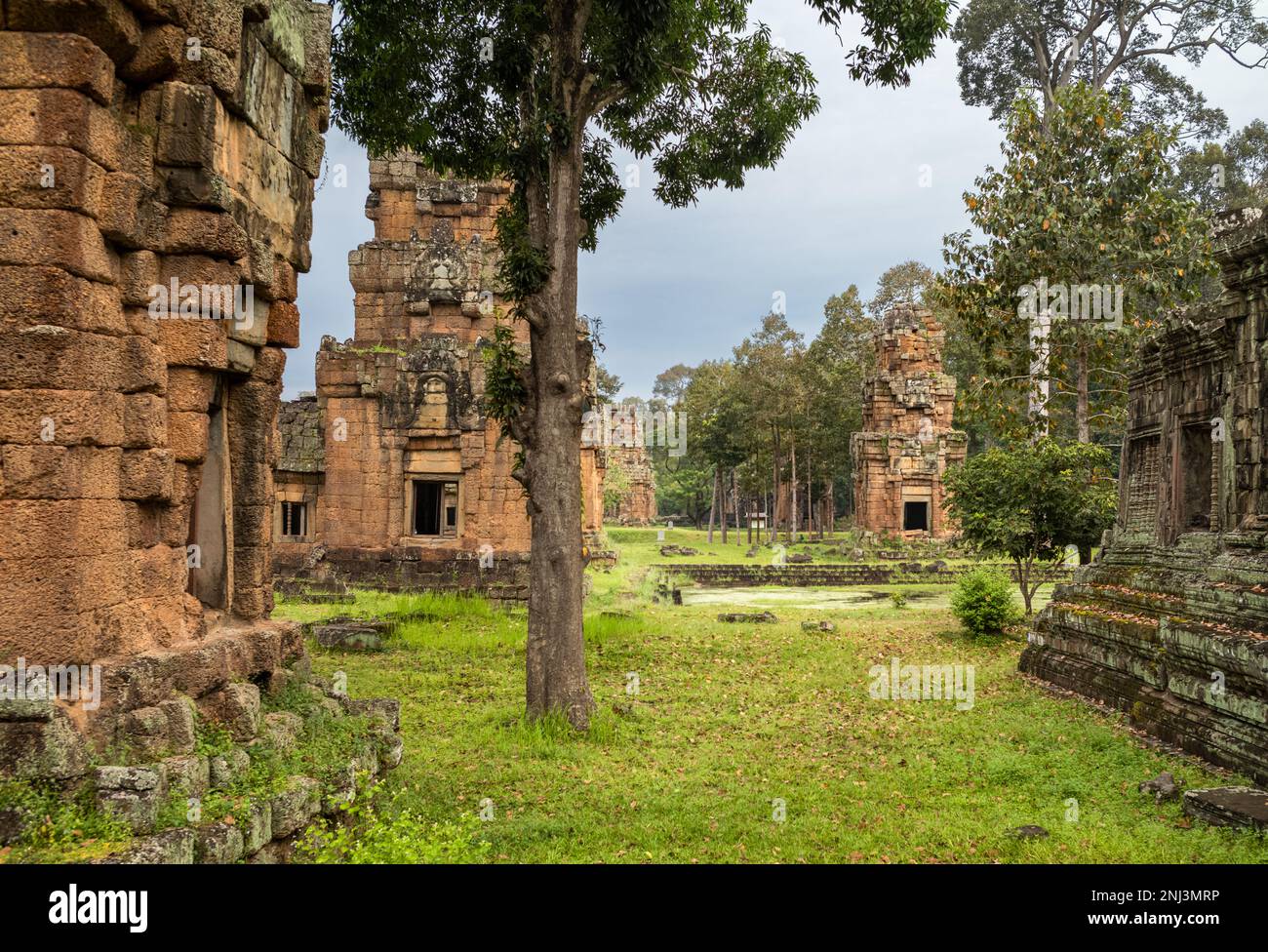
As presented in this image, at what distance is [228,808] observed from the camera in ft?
14.2

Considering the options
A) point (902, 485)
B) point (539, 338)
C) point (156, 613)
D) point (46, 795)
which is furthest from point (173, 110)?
point (902, 485)

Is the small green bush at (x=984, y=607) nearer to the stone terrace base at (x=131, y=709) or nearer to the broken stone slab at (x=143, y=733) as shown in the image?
the stone terrace base at (x=131, y=709)

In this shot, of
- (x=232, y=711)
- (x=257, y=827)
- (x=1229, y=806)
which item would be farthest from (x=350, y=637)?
(x=1229, y=806)

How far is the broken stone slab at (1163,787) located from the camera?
6730 mm

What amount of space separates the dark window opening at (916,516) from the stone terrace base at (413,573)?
2053cm

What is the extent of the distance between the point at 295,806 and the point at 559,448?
505 cm

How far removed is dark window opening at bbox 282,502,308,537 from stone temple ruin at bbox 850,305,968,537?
20968mm

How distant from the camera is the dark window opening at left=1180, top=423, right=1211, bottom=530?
1172cm

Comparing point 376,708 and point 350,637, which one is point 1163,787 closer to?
point 376,708

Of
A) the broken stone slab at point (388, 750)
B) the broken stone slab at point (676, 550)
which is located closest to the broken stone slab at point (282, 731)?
the broken stone slab at point (388, 750)

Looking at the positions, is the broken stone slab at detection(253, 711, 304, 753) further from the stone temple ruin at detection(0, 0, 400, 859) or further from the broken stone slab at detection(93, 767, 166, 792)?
the broken stone slab at detection(93, 767, 166, 792)

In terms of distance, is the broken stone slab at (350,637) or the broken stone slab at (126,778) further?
the broken stone slab at (350,637)

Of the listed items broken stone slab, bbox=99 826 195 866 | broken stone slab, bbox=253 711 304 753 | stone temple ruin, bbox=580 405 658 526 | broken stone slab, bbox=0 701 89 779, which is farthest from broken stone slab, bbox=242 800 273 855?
stone temple ruin, bbox=580 405 658 526

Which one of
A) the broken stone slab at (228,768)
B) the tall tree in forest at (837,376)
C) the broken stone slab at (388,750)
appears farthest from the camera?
the tall tree in forest at (837,376)
